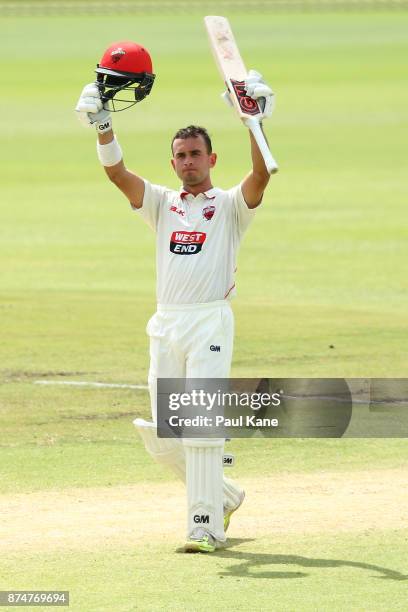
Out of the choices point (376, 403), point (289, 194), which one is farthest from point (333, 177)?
→ point (376, 403)

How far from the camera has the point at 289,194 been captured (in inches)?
1199

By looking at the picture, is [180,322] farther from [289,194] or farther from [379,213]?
[289,194]

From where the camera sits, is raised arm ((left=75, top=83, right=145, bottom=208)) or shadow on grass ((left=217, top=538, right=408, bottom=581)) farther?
raised arm ((left=75, top=83, right=145, bottom=208))

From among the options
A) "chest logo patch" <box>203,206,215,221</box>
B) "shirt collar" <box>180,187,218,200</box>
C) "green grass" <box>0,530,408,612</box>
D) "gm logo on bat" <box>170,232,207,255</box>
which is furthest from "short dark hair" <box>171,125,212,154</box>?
"green grass" <box>0,530,408,612</box>

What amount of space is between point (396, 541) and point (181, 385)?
139 cm

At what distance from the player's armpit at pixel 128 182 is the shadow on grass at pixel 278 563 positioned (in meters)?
1.95

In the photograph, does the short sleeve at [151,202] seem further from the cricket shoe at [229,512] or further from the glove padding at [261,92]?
the cricket shoe at [229,512]

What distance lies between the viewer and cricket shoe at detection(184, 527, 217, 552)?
775 cm

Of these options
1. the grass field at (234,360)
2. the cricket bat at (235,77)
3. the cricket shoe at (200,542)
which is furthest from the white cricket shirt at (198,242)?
the grass field at (234,360)

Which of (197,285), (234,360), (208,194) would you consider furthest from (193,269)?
(234,360)

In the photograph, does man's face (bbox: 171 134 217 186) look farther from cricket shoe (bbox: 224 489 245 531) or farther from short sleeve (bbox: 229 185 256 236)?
cricket shoe (bbox: 224 489 245 531)

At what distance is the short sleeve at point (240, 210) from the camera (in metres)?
8.08

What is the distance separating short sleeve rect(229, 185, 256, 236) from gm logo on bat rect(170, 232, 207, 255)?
23 cm

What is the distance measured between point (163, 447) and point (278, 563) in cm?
104
